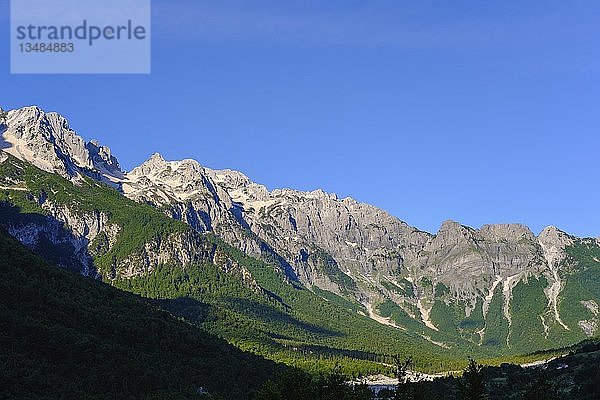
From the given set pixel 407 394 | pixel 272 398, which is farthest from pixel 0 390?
pixel 407 394

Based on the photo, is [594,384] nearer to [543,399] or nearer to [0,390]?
[543,399]

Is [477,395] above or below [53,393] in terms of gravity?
above

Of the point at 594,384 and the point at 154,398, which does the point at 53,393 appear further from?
the point at 594,384

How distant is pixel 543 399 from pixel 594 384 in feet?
362

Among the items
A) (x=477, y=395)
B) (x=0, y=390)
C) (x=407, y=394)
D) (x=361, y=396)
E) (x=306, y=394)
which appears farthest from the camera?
(x=0, y=390)

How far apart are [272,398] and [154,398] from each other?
64569 mm

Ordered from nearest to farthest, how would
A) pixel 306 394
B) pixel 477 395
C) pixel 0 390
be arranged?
pixel 477 395, pixel 306 394, pixel 0 390

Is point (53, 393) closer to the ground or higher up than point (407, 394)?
closer to the ground

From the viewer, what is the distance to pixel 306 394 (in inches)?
5561

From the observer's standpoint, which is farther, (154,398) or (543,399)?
(154,398)

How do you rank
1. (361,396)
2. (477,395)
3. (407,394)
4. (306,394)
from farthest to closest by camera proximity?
(306,394)
(361,396)
(407,394)
(477,395)

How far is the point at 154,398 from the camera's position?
19788 centimetres

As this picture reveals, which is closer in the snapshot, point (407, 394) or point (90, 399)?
point (407, 394)

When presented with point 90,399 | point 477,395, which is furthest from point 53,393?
point 477,395
